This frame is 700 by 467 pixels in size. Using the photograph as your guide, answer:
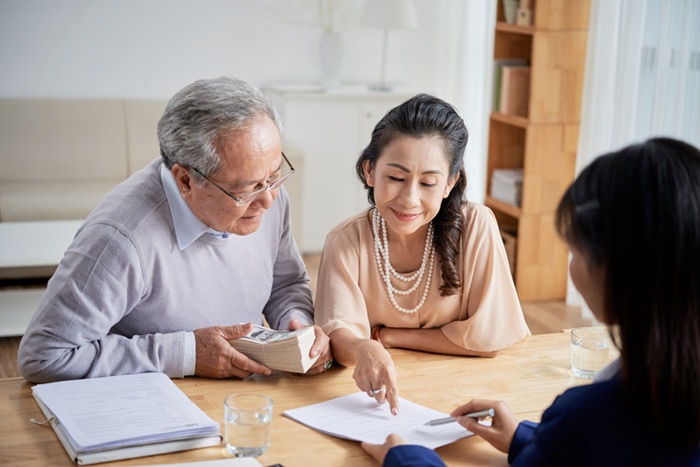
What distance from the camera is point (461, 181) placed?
214 cm

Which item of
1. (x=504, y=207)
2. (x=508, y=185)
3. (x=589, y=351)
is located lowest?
(x=504, y=207)

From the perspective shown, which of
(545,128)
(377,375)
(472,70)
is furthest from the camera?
(472,70)

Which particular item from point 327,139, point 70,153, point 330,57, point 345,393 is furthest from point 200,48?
point 345,393

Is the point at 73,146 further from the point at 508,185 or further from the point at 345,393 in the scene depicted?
the point at 345,393

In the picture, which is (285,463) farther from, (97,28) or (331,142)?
(97,28)

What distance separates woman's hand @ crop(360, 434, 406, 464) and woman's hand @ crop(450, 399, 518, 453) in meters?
0.14

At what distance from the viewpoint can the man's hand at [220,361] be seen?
1786mm

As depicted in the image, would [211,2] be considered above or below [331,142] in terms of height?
above

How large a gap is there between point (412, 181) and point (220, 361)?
0.59 m

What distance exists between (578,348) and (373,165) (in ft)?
2.06

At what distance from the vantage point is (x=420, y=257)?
2.12 m

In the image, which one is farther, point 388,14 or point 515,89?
point 388,14

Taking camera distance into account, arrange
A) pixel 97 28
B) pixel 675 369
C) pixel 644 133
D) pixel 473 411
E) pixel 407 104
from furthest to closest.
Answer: pixel 97 28 → pixel 644 133 → pixel 407 104 → pixel 473 411 → pixel 675 369

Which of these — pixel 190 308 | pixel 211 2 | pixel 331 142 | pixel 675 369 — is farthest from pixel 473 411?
pixel 211 2
